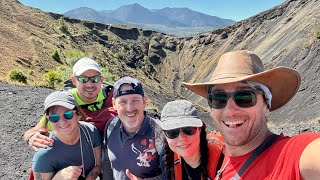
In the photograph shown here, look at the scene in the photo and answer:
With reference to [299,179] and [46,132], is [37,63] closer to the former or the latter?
[46,132]

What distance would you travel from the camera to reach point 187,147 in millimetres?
4148

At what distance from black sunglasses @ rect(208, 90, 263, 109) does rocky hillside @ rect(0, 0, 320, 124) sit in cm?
1053

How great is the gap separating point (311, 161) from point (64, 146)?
3131mm

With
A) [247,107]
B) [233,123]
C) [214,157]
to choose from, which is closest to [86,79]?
[214,157]

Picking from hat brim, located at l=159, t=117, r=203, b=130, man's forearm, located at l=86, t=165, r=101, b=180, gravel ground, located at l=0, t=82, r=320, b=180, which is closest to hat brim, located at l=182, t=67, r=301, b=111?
hat brim, located at l=159, t=117, r=203, b=130

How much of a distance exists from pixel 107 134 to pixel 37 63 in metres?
30.4

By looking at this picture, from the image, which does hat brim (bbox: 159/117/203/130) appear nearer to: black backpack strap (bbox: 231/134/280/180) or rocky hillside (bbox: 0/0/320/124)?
black backpack strap (bbox: 231/134/280/180)

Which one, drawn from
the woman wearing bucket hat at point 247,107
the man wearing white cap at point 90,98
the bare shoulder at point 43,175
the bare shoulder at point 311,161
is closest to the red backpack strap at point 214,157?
the woman wearing bucket hat at point 247,107

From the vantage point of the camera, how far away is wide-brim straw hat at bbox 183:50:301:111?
330cm

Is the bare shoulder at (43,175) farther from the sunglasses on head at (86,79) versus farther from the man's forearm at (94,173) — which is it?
the sunglasses on head at (86,79)

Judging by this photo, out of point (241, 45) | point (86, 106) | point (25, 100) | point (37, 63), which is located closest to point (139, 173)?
point (86, 106)

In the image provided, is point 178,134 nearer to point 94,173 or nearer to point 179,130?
point 179,130

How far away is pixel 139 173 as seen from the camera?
469 cm

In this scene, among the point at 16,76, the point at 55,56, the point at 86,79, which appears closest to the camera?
the point at 86,79
